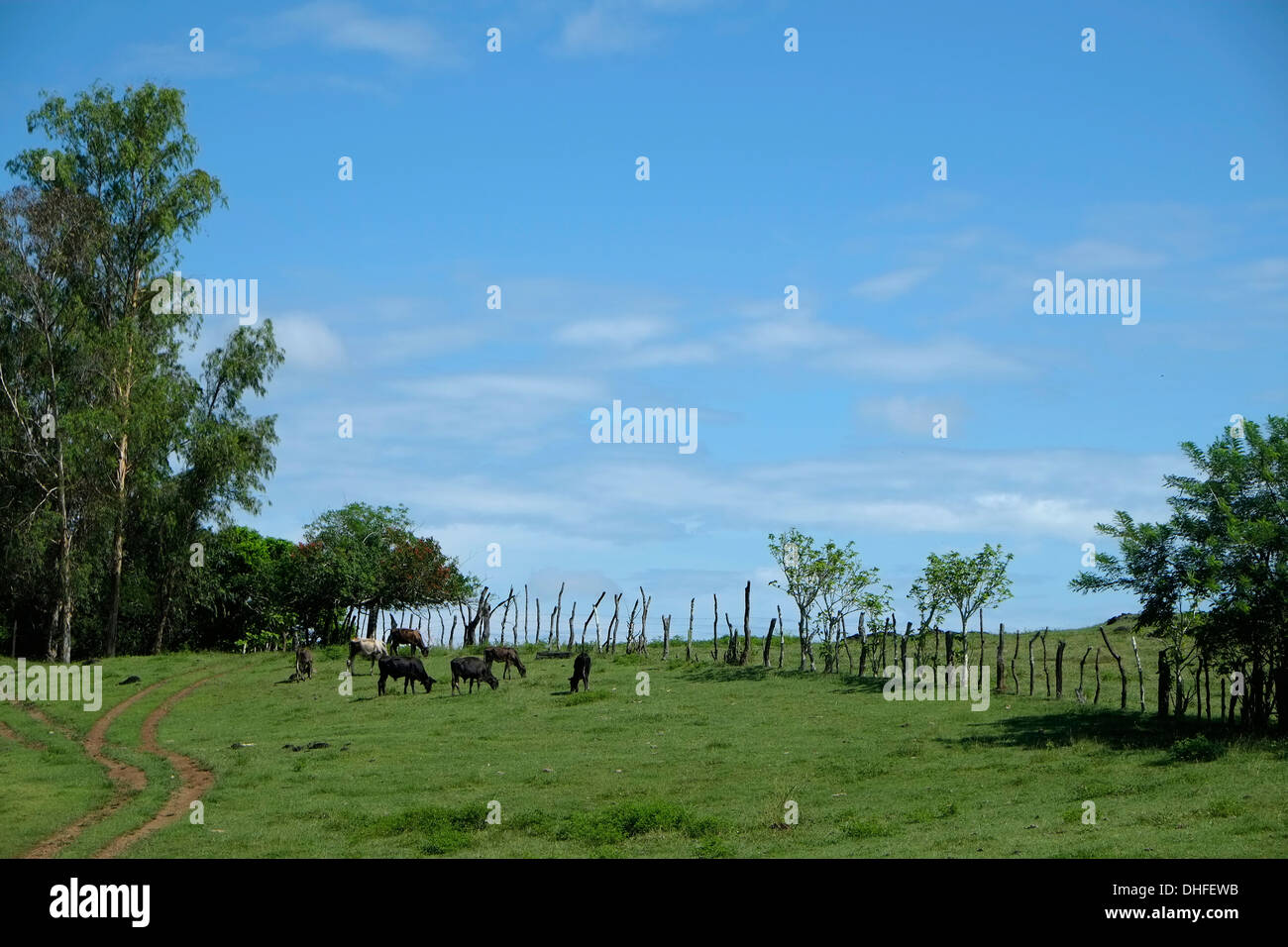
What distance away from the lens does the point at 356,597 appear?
55.3m

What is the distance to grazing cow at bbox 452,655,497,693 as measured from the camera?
121ft

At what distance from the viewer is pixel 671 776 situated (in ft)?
79.1

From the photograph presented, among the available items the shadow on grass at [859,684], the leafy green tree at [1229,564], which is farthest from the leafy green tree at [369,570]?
the leafy green tree at [1229,564]

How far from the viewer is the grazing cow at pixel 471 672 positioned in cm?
3700

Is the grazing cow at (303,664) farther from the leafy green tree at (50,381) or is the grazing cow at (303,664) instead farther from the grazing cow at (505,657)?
the leafy green tree at (50,381)

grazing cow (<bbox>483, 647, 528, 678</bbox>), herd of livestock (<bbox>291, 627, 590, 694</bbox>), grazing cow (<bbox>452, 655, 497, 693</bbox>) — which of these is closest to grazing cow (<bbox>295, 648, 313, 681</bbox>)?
herd of livestock (<bbox>291, 627, 590, 694</bbox>)

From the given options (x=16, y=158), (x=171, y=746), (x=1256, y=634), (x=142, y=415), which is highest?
(x=16, y=158)

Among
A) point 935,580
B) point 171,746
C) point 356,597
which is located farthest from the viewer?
point 356,597

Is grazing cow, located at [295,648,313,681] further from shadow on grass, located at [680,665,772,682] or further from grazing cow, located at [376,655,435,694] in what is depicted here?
shadow on grass, located at [680,665,772,682]

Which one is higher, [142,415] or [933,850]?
[142,415]

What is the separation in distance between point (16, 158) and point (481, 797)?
133 feet

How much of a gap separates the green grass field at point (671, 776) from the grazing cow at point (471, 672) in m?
0.87
